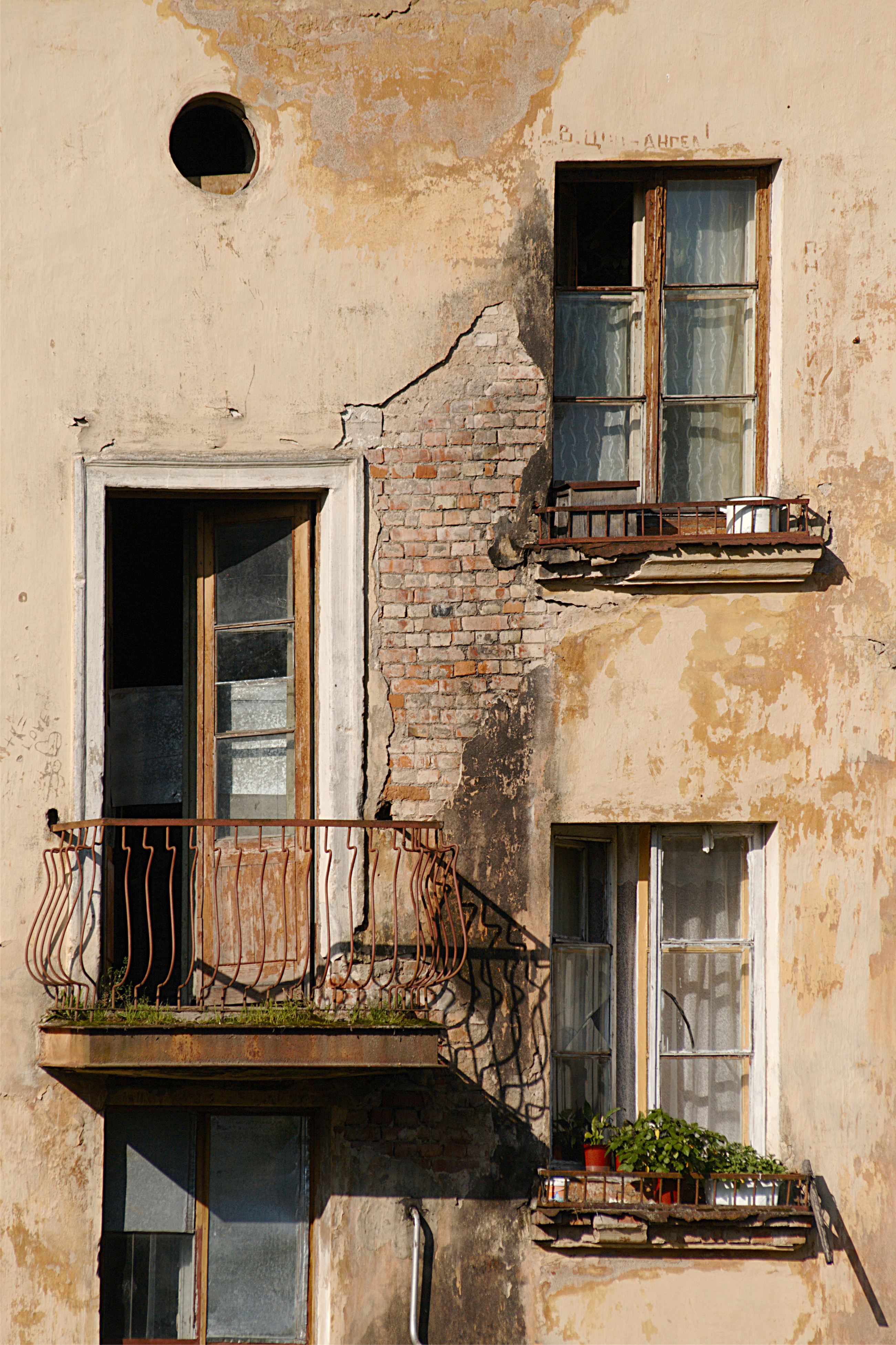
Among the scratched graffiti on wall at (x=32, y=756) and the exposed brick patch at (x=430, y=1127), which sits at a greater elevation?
the scratched graffiti on wall at (x=32, y=756)

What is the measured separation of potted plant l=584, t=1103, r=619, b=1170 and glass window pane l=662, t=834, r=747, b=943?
833 mm

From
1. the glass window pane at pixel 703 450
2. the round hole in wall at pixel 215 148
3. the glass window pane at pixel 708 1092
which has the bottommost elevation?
the glass window pane at pixel 708 1092

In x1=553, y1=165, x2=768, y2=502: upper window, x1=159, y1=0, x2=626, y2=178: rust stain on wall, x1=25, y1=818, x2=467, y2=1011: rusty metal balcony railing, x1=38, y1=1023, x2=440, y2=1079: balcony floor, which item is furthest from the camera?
x1=553, y1=165, x2=768, y2=502: upper window

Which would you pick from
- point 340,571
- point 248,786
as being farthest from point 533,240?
point 248,786

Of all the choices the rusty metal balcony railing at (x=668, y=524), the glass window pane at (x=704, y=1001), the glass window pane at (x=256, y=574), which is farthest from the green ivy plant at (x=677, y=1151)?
the glass window pane at (x=256, y=574)

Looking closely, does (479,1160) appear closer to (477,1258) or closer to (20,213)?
(477,1258)

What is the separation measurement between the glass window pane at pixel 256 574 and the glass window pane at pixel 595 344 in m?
1.48

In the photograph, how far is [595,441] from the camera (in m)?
6.36

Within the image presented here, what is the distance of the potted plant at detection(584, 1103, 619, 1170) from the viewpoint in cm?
579

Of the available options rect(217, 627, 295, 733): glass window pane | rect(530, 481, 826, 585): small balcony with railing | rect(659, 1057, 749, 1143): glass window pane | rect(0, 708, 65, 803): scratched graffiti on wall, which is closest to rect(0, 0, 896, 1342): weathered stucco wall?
rect(0, 708, 65, 803): scratched graffiti on wall

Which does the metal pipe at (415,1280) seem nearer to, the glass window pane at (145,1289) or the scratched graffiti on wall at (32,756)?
the glass window pane at (145,1289)

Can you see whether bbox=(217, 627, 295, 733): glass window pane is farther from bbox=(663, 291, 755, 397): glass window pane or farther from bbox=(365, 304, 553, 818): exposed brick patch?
bbox=(663, 291, 755, 397): glass window pane

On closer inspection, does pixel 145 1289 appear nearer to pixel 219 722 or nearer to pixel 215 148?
pixel 219 722

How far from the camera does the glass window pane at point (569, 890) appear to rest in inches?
241
